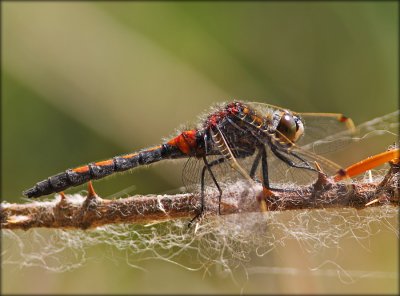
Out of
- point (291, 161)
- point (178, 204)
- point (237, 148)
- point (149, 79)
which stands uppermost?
point (149, 79)

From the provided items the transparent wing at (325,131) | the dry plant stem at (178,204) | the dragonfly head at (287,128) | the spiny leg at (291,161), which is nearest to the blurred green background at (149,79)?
the transparent wing at (325,131)

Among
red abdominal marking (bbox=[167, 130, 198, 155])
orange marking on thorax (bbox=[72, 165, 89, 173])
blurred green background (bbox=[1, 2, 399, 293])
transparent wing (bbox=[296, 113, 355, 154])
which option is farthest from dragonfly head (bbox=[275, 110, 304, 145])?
blurred green background (bbox=[1, 2, 399, 293])

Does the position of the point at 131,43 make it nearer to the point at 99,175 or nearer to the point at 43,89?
the point at 43,89

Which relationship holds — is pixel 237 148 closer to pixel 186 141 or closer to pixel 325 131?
pixel 186 141

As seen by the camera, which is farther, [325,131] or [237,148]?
[325,131]

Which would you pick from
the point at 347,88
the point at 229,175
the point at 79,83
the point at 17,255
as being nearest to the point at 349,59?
the point at 347,88

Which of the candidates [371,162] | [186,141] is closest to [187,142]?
[186,141]

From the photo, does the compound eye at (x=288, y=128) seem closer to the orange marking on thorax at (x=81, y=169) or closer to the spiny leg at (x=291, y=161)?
the spiny leg at (x=291, y=161)

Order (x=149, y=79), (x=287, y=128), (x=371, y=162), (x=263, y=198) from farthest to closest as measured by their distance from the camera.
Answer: (x=149, y=79), (x=287, y=128), (x=263, y=198), (x=371, y=162)
